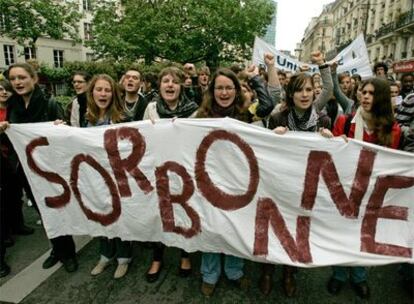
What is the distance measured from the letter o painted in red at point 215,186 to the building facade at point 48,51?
3187 cm

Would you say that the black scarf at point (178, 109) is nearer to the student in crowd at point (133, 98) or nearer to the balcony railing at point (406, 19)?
the student in crowd at point (133, 98)

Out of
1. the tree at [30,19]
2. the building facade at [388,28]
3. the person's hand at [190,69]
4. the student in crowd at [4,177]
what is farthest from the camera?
the building facade at [388,28]

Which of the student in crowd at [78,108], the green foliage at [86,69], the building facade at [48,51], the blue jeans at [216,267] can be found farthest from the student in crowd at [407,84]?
the building facade at [48,51]

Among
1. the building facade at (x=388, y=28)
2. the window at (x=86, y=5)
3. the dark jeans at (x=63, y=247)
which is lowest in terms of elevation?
the dark jeans at (x=63, y=247)

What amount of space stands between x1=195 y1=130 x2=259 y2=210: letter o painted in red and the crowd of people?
11.2 inches


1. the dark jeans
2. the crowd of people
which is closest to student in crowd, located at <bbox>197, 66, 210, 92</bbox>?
the crowd of people

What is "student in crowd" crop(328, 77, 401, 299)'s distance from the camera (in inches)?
110

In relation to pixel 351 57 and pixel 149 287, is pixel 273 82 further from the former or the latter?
pixel 351 57

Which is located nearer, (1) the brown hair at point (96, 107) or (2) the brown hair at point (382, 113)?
(2) the brown hair at point (382, 113)

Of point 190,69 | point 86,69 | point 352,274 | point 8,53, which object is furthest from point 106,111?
point 8,53

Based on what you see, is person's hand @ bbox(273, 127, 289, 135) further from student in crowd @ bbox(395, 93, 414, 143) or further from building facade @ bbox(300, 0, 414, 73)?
building facade @ bbox(300, 0, 414, 73)

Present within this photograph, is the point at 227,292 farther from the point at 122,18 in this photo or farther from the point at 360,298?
A: the point at 122,18

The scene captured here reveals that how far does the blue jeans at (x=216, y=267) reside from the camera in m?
2.99

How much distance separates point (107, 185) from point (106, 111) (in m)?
0.71
